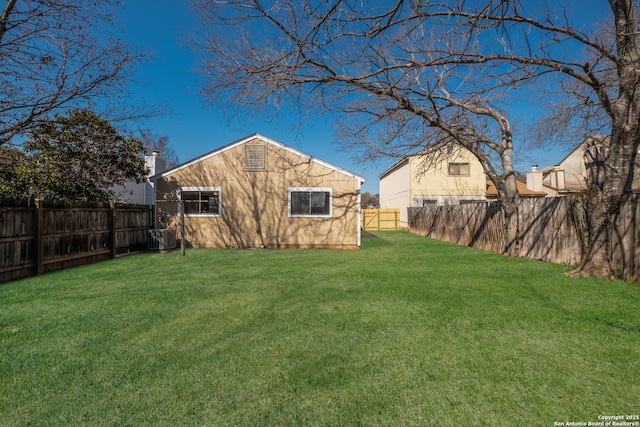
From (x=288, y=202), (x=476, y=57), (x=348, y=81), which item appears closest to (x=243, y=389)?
(x=348, y=81)

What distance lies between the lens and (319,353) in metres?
3.05

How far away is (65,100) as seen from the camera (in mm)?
5727

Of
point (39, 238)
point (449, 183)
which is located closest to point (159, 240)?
point (39, 238)

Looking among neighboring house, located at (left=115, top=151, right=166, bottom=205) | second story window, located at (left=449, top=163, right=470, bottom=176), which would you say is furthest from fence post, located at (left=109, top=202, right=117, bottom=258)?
second story window, located at (left=449, top=163, right=470, bottom=176)

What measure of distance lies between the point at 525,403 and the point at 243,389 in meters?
2.03

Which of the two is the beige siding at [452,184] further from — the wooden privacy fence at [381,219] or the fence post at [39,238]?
the fence post at [39,238]

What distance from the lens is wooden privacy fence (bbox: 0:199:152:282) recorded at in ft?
21.4

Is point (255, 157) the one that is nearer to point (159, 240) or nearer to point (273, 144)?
point (273, 144)

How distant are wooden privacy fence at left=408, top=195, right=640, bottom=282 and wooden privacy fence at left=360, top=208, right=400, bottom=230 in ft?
24.7

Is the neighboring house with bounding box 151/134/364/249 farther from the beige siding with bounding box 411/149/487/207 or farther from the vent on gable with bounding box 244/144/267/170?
the beige siding with bounding box 411/149/487/207

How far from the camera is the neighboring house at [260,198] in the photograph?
12.0 meters

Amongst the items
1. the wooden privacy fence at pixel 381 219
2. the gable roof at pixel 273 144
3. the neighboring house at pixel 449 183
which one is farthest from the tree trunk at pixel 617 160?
the wooden privacy fence at pixel 381 219

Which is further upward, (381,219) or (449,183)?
(449,183)

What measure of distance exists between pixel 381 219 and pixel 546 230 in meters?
15.6
